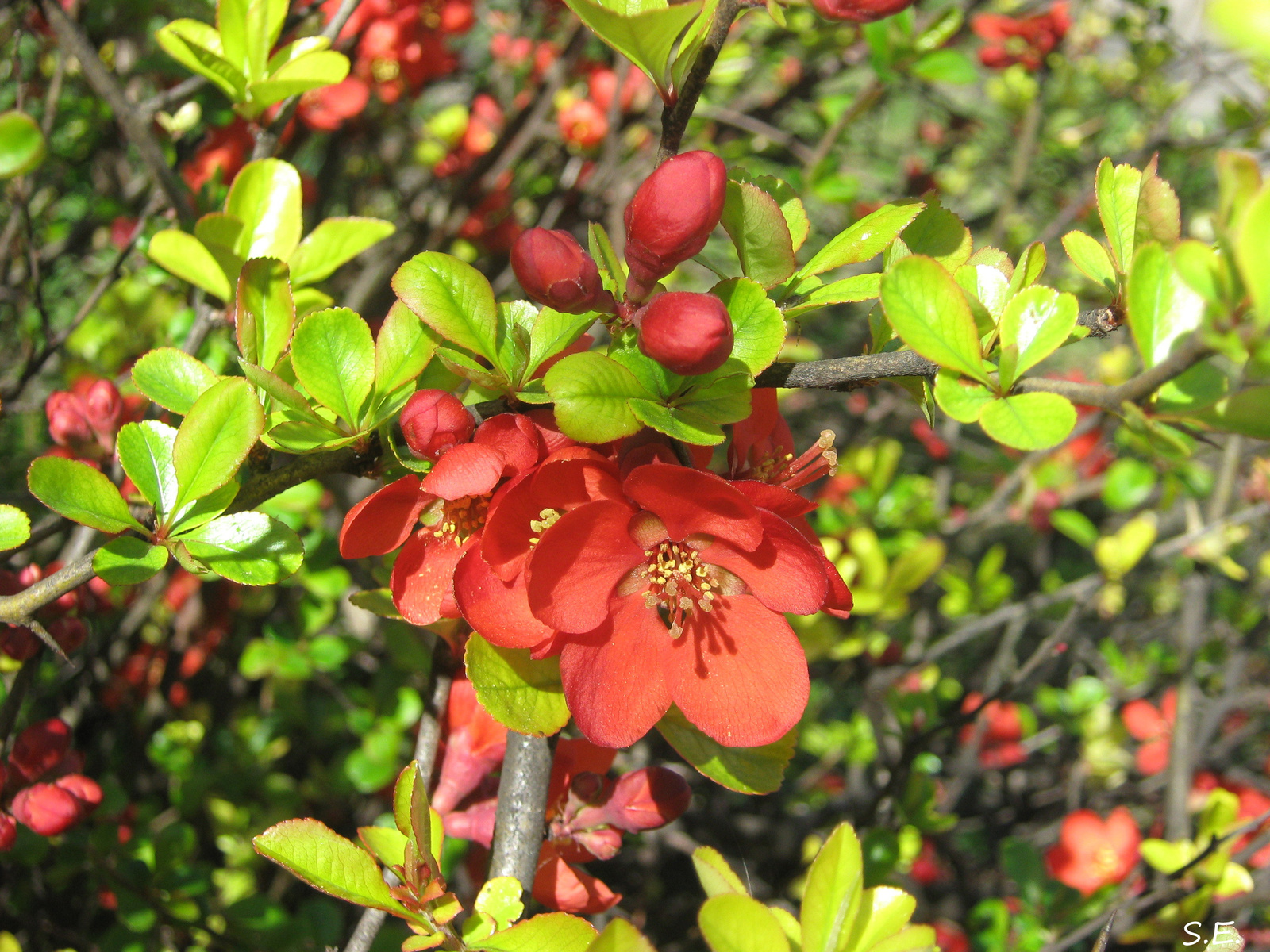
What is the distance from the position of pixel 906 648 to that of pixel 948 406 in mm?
1332

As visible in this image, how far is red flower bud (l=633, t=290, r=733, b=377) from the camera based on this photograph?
43 cm

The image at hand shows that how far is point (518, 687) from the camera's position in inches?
21.0

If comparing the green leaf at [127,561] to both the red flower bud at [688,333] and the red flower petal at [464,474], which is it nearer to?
the red flower petal at [464,474]

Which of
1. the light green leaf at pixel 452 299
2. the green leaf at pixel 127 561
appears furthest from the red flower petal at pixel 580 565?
the green leaf at pixel 127 561

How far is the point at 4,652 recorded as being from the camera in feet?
2.47

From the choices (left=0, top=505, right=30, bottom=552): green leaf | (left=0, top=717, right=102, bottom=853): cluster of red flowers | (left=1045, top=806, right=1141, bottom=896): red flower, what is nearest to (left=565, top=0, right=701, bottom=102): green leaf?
(left=0, top=505, right=30, bottom=552): green leaf

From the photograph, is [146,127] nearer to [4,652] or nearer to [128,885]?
[4,652]

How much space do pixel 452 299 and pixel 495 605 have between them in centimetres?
17

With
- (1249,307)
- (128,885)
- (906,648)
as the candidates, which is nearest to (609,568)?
(1249,307)

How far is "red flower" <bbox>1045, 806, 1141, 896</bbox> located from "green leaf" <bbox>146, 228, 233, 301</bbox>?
1.36m

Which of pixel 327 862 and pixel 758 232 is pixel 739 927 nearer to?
pixel 327 862

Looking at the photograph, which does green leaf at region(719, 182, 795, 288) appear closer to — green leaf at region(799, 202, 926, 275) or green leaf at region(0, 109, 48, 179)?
green leaf at region(799, 202, 926, 275)

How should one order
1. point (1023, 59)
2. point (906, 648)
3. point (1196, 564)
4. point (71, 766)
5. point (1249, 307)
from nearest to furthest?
point (1249, 307) < point (71, 766) < point (1196, 564) < point (906, 648) < point (1023, 59)

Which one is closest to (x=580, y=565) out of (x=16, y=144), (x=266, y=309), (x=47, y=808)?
(x=266, y=309)
